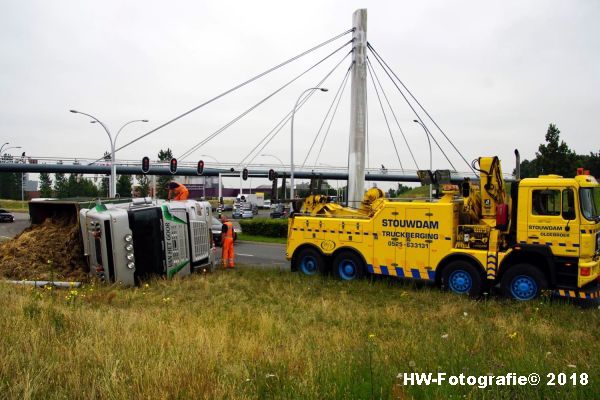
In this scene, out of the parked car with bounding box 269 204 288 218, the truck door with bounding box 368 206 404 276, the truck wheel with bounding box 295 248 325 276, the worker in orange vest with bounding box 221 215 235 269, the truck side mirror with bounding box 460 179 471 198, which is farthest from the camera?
the parked car with bounding box 269 204 288 218

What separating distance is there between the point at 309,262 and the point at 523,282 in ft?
18.0

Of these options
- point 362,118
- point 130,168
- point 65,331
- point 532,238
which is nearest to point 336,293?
point 532,238

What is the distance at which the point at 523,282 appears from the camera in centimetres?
962

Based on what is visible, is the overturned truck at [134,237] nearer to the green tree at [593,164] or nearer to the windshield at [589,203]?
Result: the windshield at [589,203]

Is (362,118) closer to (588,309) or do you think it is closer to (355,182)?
(355,182)

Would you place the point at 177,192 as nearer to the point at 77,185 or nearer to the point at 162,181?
the point at 162,181

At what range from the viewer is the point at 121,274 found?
34.7 ft

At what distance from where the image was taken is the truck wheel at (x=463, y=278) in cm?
1009

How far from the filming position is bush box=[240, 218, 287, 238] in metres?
26.7

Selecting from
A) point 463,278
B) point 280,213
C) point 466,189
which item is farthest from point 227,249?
point 280,213

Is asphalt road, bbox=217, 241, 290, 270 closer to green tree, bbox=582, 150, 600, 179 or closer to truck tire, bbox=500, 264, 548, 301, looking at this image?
truck tire, bbox=500, 264, 548, 301

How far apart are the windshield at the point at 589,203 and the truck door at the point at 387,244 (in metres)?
3.75

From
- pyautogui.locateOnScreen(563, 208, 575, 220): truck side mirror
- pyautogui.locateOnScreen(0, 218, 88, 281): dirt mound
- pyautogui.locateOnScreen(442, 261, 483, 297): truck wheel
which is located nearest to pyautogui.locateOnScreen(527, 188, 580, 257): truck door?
pyautogui.locateOnScreen(563, 208, 575, 220): truck side mirror

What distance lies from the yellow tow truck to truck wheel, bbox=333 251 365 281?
0.02 m
